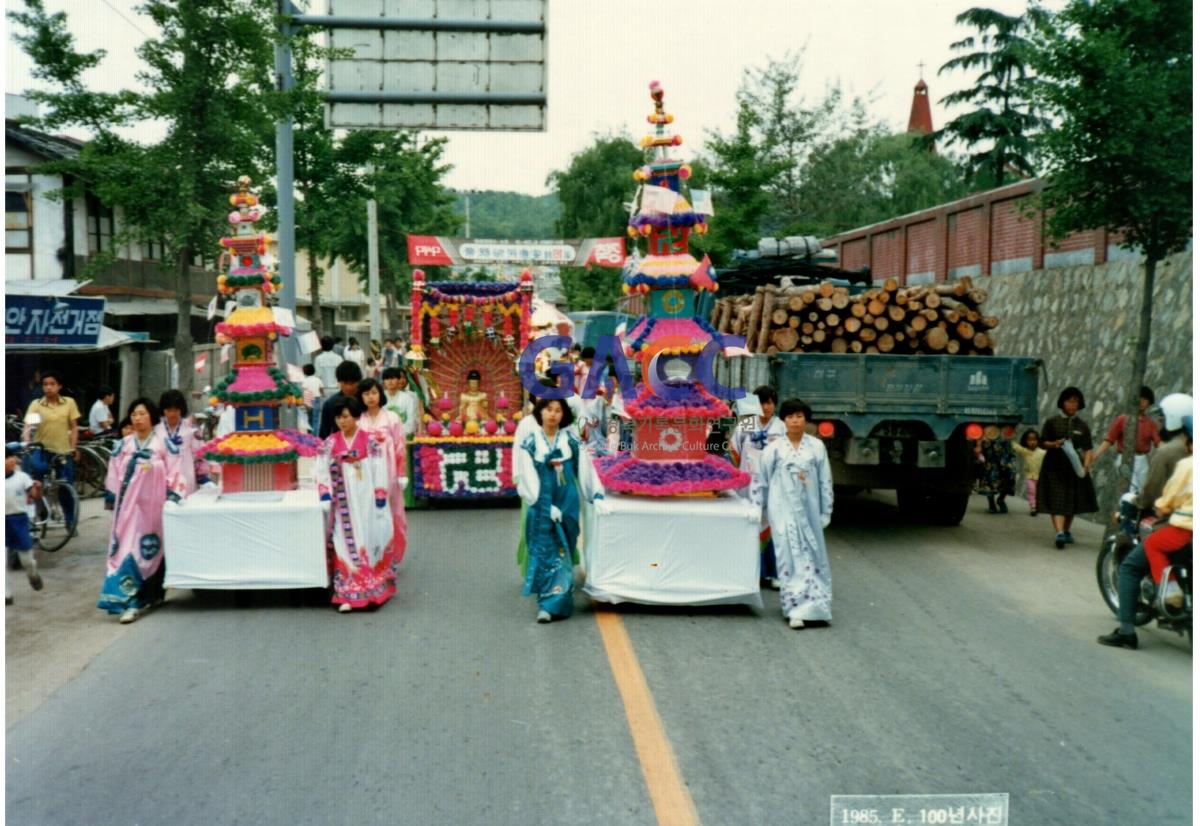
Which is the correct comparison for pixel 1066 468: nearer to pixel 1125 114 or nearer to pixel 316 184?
pixel 1125 114

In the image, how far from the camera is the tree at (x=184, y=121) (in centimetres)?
1139

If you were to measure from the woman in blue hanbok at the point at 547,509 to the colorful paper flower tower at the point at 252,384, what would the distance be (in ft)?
5.82

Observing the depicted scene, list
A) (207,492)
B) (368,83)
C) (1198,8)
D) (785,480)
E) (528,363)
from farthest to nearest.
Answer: (528,363), (368,83), (207,492), (785,480), (1198,8)

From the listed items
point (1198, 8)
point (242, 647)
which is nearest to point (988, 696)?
point (1198, 8)

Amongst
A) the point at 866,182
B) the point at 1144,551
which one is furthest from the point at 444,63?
the point at 866,182

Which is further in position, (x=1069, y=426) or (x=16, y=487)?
(x=1069, y=426)

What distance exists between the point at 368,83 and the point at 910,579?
625 centimetres

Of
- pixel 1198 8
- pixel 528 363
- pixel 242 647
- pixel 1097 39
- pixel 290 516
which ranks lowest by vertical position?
pixel 242 647

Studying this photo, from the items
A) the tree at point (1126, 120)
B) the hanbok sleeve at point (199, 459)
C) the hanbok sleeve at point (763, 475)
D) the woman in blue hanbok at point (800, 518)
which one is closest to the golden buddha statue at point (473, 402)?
the hanbok sleeve at point (199, 459)

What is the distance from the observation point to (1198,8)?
19.8 ft

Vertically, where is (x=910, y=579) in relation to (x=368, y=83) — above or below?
below

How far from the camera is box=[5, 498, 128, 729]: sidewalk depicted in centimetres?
631

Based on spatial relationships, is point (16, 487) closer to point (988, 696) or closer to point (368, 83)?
point (368, 83)

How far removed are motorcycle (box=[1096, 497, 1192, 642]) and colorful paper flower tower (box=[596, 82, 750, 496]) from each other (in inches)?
99.1
